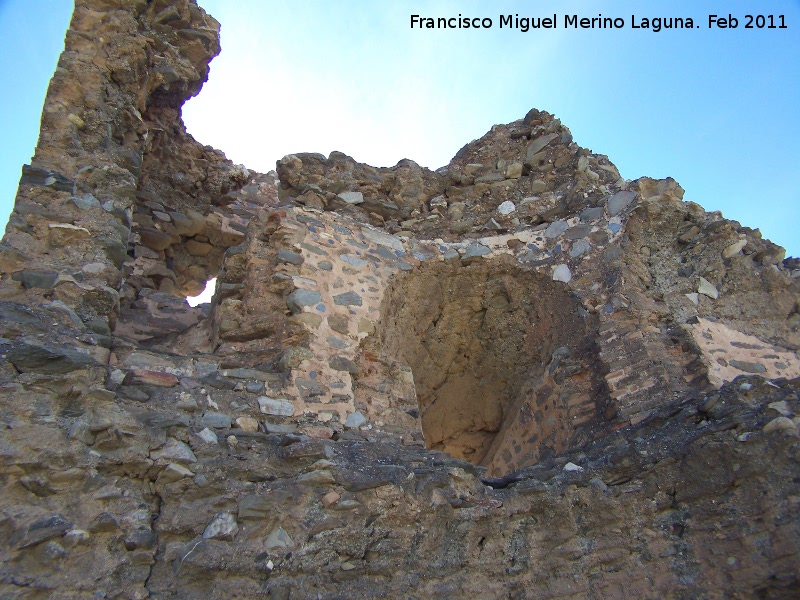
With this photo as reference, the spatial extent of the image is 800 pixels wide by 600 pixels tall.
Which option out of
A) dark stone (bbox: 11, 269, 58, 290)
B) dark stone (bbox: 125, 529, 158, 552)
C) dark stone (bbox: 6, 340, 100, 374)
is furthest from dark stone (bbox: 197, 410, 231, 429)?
dark stone (bbox: 11, 269, 58, 290)

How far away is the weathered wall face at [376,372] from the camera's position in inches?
133

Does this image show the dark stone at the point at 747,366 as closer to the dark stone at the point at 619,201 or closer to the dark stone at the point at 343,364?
the dark stone at the point at 619,201

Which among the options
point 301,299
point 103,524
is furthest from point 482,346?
point 103,524

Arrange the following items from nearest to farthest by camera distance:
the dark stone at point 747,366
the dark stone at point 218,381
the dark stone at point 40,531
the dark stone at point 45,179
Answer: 1. the dark stone at point 40,531
2. the dark stone at point 218,381
3. the dark stone at point 45,179
4. the dark stone at point 747,366

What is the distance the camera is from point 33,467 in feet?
10.5

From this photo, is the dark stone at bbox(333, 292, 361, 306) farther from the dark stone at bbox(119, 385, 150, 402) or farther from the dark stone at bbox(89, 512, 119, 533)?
the dark stone at bbox(89, 512, 119, 533)

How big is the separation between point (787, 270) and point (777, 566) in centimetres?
340

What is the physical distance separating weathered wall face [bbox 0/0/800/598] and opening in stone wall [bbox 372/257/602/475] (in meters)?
0.02

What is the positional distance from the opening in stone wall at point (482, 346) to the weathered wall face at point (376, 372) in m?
0.02

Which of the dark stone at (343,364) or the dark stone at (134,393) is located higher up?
the dark stone at (343,364)

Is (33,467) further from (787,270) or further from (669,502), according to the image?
(787,270)

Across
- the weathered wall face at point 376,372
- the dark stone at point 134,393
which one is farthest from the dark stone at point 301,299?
the dark stone at point 134,393

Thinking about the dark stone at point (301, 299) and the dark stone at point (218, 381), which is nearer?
the dark stone at point (218, 381)

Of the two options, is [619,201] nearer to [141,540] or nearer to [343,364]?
[343,364]
